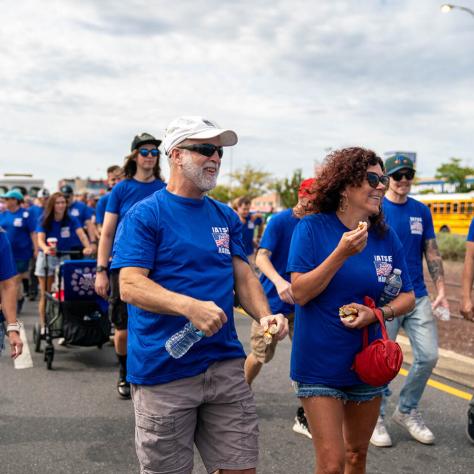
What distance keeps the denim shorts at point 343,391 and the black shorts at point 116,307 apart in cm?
262

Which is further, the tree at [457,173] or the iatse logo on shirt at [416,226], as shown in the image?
the tree at [457,173]

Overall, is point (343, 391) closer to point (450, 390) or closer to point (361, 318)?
point (361, 318)

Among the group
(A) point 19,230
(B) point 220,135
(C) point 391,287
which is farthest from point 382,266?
(A) point 19,230

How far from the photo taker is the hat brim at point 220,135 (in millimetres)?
2781

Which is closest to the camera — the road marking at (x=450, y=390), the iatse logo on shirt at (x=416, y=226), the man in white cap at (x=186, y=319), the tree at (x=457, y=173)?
the man in white cap at (x=186, y=319)

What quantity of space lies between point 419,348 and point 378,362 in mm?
2003

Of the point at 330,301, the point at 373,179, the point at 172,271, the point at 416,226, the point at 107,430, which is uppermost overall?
the point at 373,179

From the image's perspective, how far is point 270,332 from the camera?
2.53 metres

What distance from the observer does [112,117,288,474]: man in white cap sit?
8.62ft

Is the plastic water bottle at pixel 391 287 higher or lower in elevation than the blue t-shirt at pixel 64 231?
higher

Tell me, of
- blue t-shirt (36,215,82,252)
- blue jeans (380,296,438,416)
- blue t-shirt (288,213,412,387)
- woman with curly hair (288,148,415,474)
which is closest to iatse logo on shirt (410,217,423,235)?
blue jeans (380,296,438,416)

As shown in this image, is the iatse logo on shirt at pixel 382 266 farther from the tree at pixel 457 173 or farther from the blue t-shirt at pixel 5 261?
the tree at pixel 457 173

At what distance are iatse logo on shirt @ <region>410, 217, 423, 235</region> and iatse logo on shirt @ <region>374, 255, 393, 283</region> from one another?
1743 mm

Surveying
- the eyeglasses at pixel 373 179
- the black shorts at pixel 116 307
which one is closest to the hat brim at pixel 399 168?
the eyeglasses at pixel 373 179
